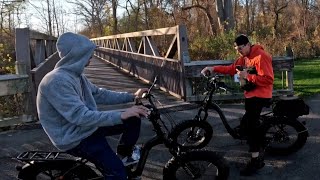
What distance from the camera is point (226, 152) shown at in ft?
17.7

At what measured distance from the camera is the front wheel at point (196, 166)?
385 centimetres

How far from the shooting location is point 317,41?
23453mm

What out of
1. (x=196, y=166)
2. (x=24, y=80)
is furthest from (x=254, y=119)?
(x=24, y=80)

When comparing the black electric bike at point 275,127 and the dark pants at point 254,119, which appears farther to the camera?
the black electric bike at point 275,127

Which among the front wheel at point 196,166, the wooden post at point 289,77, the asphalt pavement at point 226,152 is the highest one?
the wooden post at point 289,77

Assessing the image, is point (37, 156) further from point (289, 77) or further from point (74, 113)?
point (289, 77)

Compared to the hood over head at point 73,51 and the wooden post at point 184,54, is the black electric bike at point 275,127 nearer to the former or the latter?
the hood over head at point 73,51

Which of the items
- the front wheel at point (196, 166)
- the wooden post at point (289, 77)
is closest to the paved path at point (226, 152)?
the front wheel at point (196, 166)

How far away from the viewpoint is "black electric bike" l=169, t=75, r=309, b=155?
491 cm

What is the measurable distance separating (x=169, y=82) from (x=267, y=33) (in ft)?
44.3

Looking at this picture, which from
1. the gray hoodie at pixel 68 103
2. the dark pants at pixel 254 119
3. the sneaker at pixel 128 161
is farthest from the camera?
the dark pants at pixel 254 119

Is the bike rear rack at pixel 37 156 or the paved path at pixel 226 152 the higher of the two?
the bike rear rack at pixel 37 156

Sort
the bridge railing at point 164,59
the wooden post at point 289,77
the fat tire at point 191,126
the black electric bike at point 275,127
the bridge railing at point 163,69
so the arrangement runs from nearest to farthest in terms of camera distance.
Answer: the black electric bike at point 275,127, the fat tire at point 191,126, the bridge railing at point 163,69, the bridge railing at point 164,59, the wooden post at point 289,77

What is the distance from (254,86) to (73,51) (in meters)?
2.46
